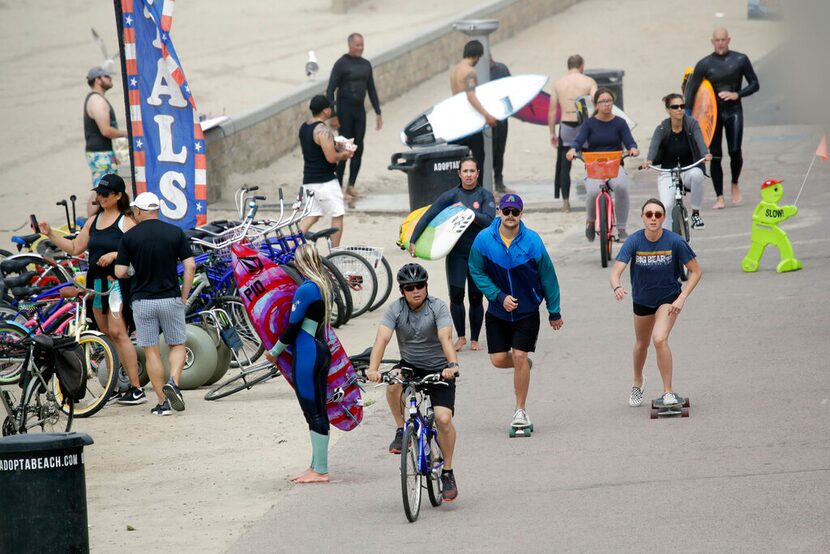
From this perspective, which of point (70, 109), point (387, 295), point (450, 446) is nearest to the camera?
point (450, 446)

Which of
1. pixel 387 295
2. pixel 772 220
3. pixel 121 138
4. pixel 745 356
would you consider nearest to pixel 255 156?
pixel 121 138

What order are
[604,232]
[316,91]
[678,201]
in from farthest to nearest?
[316,91], [604,232], [678,201]

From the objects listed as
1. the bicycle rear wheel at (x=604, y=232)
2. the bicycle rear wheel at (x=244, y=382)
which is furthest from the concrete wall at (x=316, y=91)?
the bicycle rear wheel at (x=244, y=382)

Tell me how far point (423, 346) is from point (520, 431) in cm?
154

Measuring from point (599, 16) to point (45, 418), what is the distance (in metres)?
24.8

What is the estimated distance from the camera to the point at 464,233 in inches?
478

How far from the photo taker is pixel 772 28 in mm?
3957

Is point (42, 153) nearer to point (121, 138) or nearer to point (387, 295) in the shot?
point (121, 138)

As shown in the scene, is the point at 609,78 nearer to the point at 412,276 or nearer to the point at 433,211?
the point at 433,211

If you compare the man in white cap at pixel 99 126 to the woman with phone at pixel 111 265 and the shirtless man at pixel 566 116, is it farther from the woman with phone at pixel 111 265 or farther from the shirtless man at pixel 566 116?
the shirtless man at pixel 566 116

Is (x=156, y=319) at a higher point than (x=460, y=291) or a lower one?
higher

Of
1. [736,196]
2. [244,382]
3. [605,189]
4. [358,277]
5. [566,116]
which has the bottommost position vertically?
[736,196]

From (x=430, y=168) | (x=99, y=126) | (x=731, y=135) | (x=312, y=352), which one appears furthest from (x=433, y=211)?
(x=731, y=135)

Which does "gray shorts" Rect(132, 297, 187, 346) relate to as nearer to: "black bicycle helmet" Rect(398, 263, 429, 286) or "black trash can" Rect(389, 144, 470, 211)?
"black bicycle helmet" Rect(398, 263, 429, 286)
